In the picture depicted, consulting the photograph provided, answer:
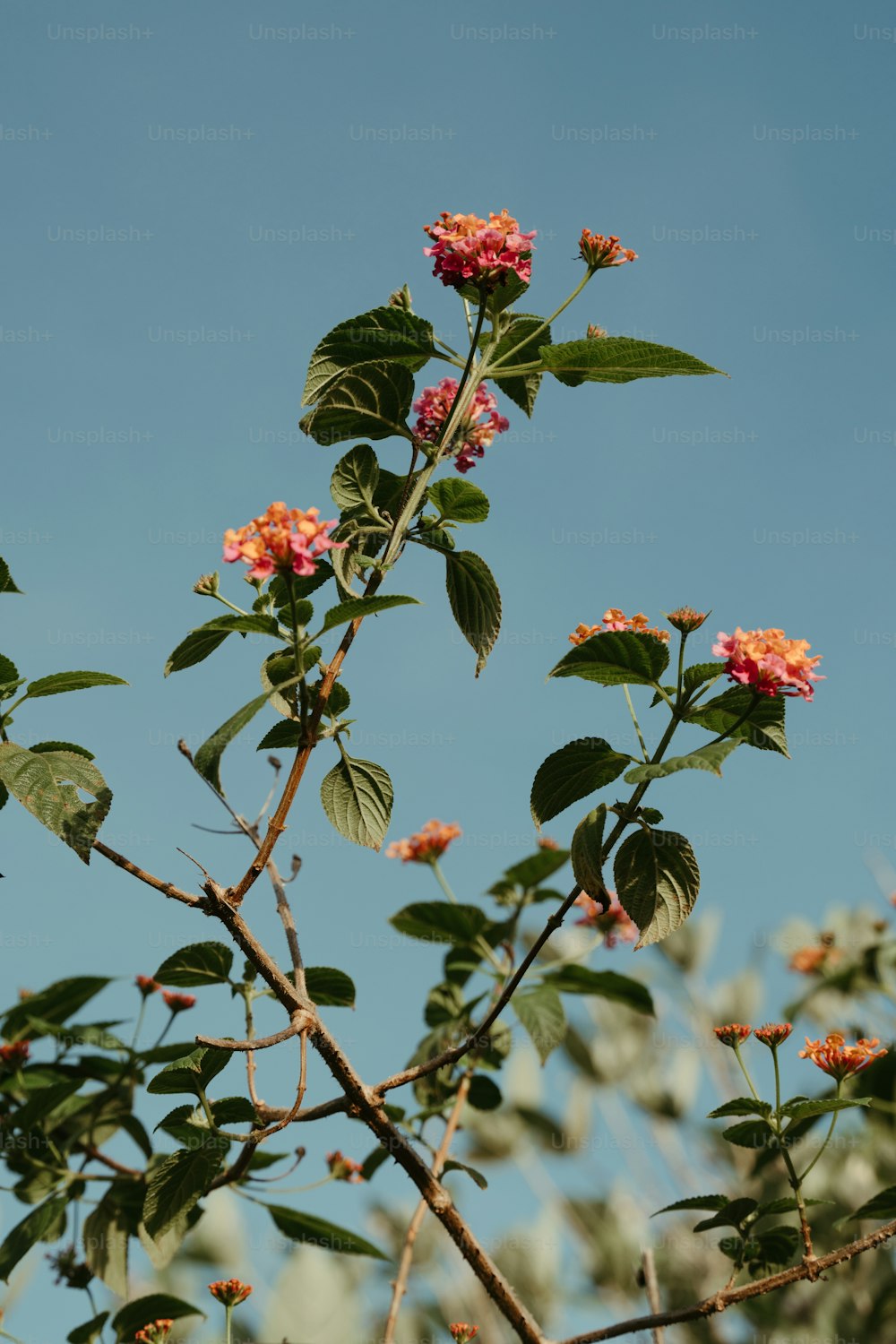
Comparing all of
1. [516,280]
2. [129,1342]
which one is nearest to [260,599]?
[516,280]

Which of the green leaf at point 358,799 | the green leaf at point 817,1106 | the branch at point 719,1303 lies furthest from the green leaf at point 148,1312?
the green leaf at point 817,1106

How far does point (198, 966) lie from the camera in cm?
198

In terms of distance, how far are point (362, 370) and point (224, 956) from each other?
1082mm

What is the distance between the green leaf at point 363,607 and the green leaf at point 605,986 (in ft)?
4.74

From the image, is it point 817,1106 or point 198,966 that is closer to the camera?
point 817,1106

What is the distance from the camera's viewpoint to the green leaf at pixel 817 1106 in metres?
1.55

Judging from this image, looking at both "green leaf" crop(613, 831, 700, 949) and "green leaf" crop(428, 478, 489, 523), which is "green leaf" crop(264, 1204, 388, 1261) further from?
"green leaf" crop(428, 478, 489, 523)

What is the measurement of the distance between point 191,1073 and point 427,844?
149 centimetres

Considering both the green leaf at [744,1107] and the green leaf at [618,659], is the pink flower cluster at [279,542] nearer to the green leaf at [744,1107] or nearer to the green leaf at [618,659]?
the green leaf at [618,659]

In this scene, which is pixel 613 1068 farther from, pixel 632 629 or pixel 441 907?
pixel 632 629

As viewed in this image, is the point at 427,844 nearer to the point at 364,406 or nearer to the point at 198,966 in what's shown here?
the point at 198,966

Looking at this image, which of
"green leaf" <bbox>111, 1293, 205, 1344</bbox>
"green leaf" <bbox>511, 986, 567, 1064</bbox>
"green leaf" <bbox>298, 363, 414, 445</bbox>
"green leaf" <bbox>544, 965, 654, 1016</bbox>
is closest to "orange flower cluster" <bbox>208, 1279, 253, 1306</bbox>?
"green leaf" <bbox>111, 1293, 205, 1344</bbox>

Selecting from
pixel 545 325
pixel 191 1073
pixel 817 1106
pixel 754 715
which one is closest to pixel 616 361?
pixel 545 325

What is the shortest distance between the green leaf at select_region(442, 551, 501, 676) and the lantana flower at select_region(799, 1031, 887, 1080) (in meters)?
0.86
